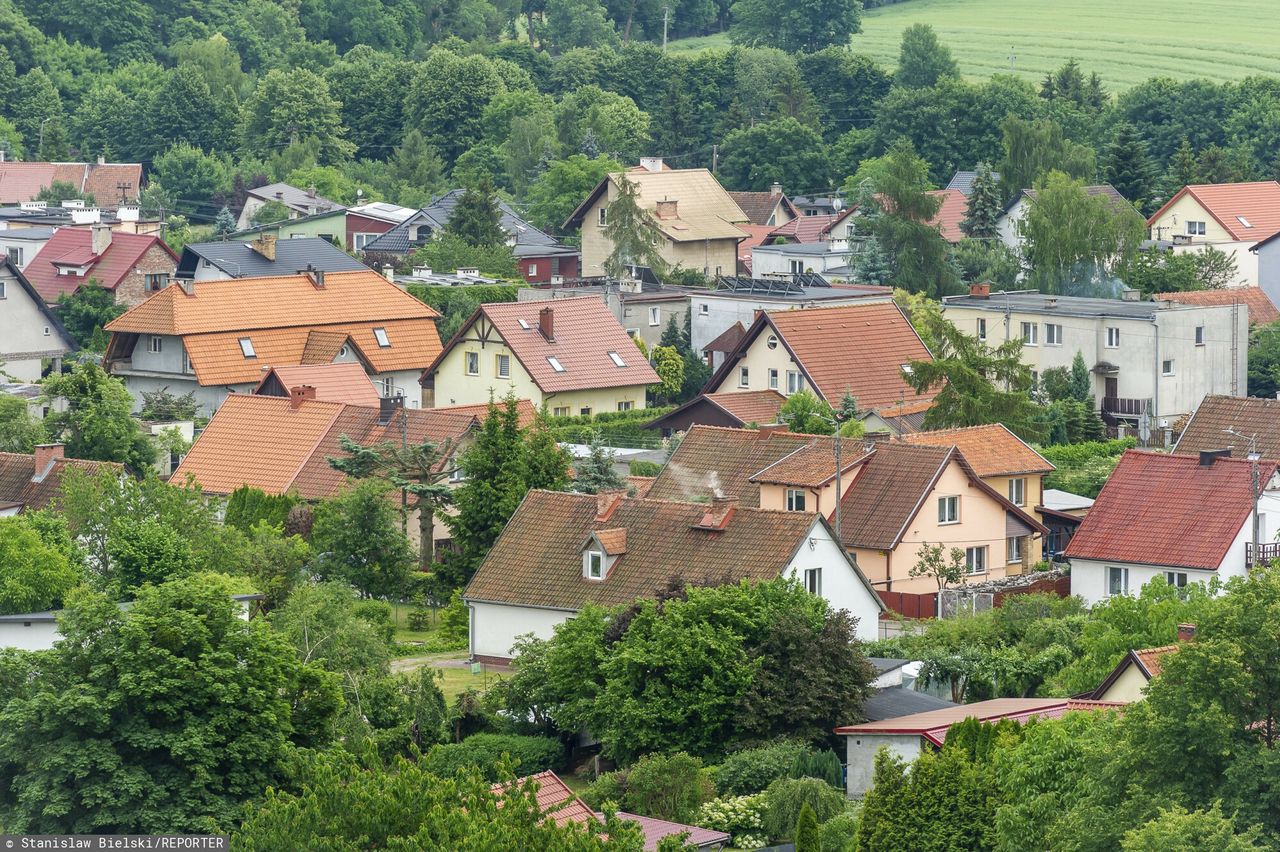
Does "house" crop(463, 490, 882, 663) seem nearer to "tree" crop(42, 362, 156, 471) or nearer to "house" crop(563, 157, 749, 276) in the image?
"tree" crop(42, 362, 156, 471)

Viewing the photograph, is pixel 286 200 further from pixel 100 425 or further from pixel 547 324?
pixel 100 425

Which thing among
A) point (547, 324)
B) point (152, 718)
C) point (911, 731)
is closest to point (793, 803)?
point (911, 731)

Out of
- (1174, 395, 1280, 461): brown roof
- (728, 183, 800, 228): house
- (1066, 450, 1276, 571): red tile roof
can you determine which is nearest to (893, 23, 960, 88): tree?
(728, 183, 800, 228): house

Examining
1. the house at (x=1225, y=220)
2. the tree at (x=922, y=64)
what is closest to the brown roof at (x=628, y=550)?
the house at (x=1225, y=220)

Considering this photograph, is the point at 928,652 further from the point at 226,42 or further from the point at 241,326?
the point at 226,42

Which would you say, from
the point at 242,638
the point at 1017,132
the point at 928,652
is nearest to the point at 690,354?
the point at 1017,132

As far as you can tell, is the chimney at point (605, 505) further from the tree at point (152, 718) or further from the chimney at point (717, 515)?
the tree at point (152, 718)

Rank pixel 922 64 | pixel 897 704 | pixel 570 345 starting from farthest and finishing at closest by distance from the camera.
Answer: pixel 922 64
pixel 570 345
pixel 897 704
